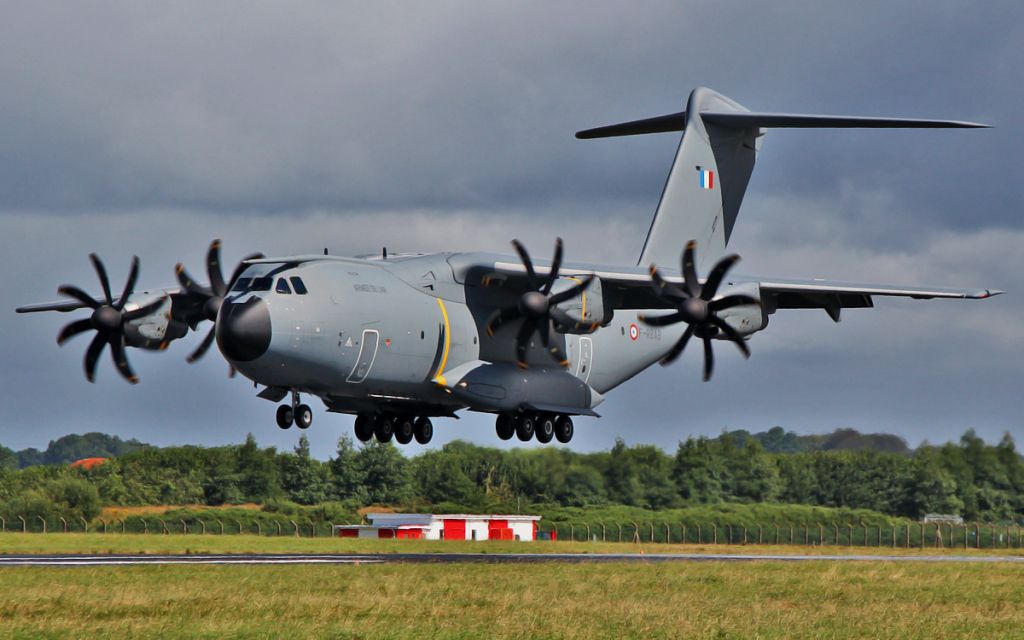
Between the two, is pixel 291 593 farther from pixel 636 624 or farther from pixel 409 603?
pixel 636 624

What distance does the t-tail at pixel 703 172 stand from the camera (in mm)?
38438

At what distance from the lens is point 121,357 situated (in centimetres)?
3219

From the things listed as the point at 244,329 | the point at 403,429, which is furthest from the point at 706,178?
the point at 244,329

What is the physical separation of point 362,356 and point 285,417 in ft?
7.75

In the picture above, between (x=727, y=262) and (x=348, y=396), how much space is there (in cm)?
912

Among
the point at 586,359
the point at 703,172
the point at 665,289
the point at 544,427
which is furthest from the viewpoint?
the point at 703,172

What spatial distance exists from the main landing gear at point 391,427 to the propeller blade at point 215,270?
4.60m

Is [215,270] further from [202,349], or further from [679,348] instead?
[679,348]

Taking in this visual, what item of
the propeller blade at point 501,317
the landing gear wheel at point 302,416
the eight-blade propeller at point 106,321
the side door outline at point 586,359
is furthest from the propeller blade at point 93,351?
the side door outline at point 586,359

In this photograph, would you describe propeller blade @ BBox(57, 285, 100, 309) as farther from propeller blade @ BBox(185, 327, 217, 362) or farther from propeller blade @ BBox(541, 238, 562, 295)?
propeller blade @ BBox(541, 238, 562, 295)

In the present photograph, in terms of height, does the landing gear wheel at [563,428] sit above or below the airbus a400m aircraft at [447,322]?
below

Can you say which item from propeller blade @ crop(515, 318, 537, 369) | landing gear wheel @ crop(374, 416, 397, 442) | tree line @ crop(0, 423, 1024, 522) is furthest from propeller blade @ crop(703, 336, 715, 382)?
tree line @ crop(0, 423, 1024, 522)

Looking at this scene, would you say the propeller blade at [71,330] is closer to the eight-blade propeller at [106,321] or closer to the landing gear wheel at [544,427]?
the eight-blade propeller at [106,321]

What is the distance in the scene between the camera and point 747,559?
1582 inches
